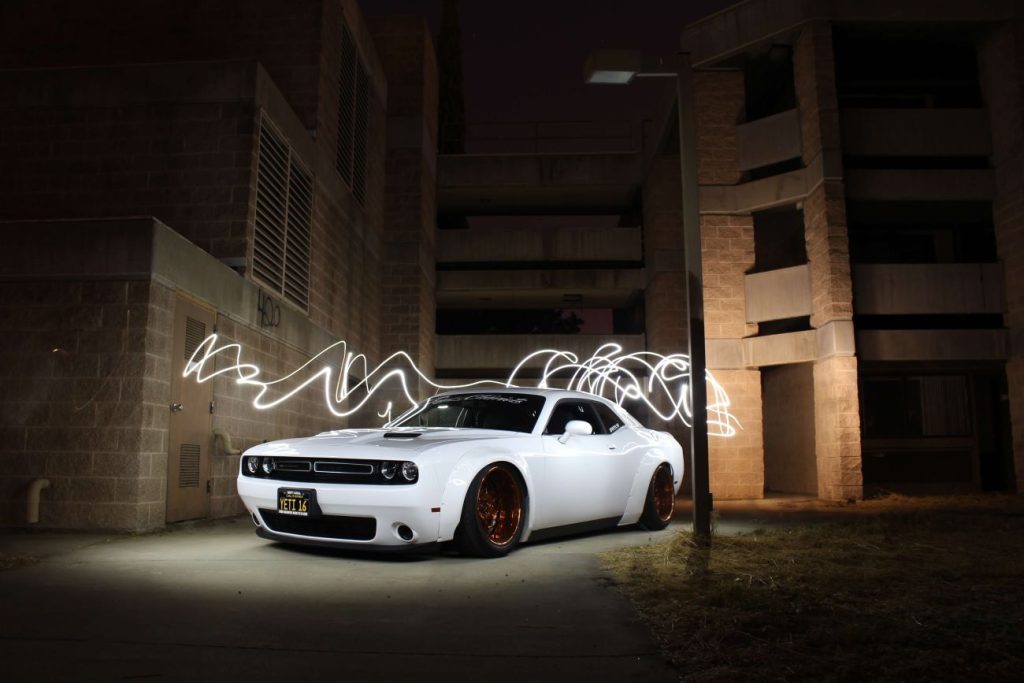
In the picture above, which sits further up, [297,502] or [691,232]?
[691,232]

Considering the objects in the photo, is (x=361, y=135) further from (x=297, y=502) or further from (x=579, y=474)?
(x=297, y=502)

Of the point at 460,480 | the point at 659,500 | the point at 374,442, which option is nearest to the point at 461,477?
the point at 460,480

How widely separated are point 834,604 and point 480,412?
3.78 meters

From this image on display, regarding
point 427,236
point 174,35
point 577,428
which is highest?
point 174,35

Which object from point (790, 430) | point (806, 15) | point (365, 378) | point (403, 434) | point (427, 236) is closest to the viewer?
point (403, 434)

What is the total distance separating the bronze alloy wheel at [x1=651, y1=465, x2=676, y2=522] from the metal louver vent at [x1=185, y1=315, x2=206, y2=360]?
18.5ft

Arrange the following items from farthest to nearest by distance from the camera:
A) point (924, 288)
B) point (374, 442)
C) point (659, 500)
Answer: point (924, 288)
point (659, 500)
point (374, 442)

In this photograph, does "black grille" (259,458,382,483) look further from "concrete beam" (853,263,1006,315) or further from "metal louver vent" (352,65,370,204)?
"concrete beam" (853,263,1006,315)

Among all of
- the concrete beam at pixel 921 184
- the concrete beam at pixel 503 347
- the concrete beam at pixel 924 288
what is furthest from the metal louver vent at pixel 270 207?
the concrete beam at pixel 503 347

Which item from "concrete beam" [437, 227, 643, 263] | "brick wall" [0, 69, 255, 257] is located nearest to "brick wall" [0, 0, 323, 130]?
"brick wall" [0, 69, 255, 257]

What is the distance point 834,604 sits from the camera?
4766 millimetres

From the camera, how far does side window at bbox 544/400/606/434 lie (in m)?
7.73

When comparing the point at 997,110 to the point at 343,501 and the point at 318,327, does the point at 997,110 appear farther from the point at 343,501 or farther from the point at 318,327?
the point at 343,501

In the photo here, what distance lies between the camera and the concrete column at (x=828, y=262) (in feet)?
54.9
